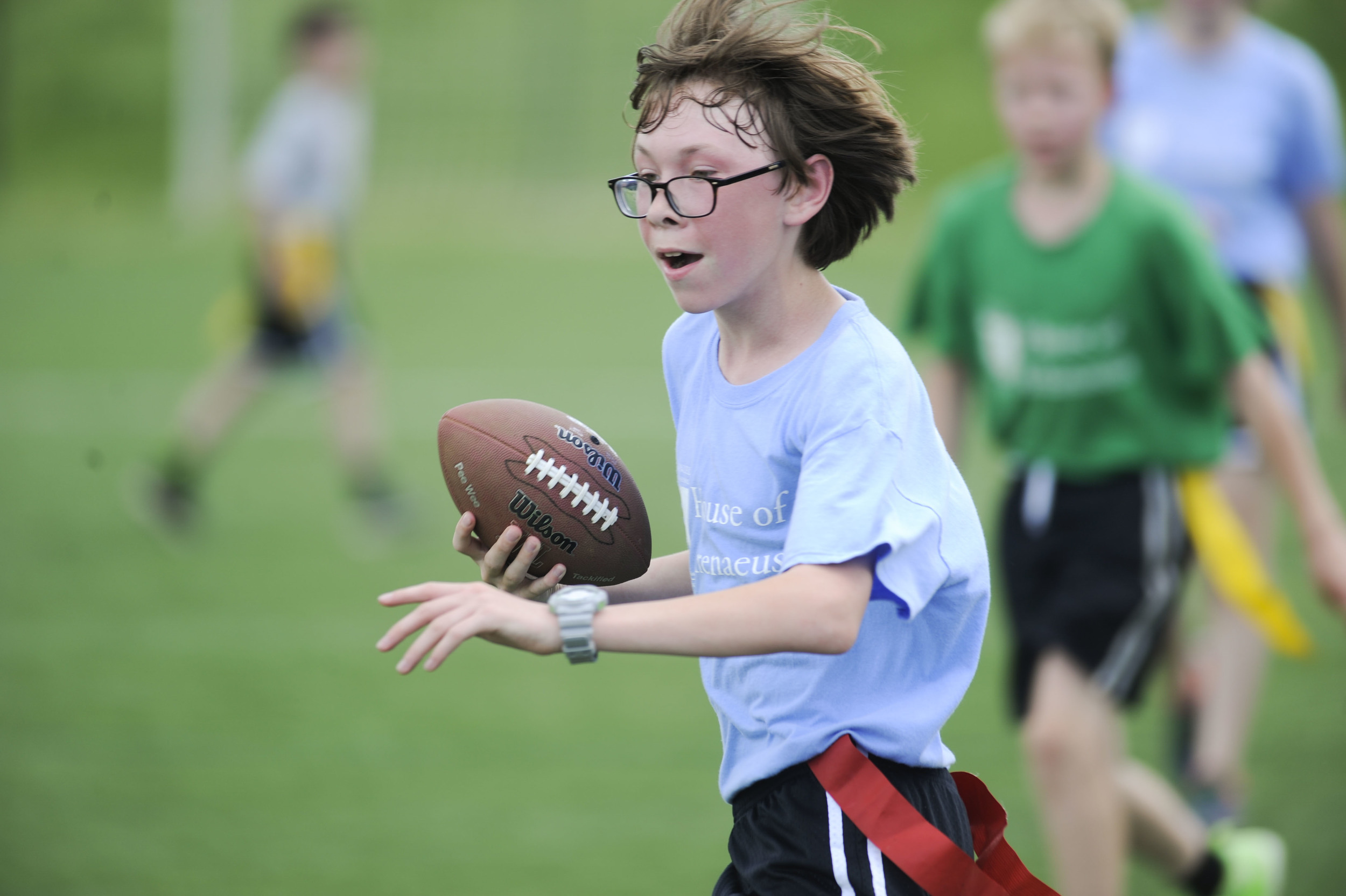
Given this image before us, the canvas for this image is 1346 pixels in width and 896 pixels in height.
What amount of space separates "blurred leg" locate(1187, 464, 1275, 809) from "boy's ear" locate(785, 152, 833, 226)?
9.89ft

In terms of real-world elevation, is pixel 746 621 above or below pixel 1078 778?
above

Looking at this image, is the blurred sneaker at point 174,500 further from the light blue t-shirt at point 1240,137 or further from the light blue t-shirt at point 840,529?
the light blue t-shirt at point 840,529

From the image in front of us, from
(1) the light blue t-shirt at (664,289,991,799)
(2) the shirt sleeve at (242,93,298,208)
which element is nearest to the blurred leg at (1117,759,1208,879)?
(1) the light blue t-shirt at (664,289,991,799)

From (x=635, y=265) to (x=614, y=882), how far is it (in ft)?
50.4

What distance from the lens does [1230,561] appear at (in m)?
3.50

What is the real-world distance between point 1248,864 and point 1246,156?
2.54 m

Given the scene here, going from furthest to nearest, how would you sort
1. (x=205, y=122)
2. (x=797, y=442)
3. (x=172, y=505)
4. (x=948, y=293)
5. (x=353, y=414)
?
(x=205, y=122)
(x=353, y=414)
(x=172, y=505)
(x=948, y=293)
(x=797, y=442)

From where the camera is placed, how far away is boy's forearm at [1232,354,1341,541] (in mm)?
3328

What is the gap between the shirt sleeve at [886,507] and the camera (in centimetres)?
186

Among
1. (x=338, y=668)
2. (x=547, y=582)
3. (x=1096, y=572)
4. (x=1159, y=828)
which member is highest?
(x=547, y=582)

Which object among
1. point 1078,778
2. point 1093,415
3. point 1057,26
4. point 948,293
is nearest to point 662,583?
point 1078,778

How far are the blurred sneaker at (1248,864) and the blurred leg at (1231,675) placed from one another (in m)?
0.72

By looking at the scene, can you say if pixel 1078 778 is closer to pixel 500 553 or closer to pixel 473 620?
pixel 500 553

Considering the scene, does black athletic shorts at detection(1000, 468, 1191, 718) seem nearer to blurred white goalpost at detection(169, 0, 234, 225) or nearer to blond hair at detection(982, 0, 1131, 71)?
blond hair at detection(982, 0, 1131, 71)
